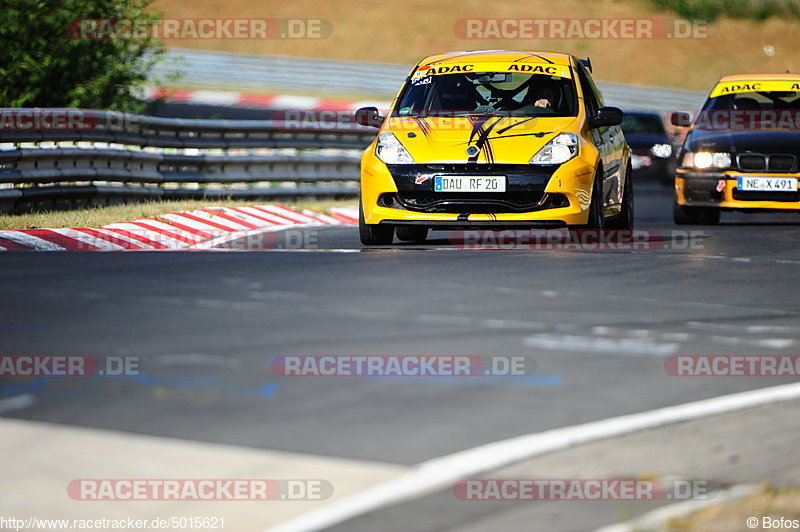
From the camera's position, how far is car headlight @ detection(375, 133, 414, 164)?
12.4m

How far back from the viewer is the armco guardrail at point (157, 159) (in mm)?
14672

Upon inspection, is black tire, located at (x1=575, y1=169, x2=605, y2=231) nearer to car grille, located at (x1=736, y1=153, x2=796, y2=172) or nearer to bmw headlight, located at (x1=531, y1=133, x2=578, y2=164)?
bmw headlight, located at (x1=531, y1=133, x2=578, y2=164)

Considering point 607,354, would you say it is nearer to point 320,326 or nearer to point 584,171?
point 320,326

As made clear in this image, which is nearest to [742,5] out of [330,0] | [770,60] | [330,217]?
[770,60]

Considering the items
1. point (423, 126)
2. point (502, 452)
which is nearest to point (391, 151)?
point (423, 126)

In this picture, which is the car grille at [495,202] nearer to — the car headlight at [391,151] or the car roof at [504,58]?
the car headlight at [391,151]

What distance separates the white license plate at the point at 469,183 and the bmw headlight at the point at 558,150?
0.35 meters

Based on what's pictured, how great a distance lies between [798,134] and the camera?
53.1 feet

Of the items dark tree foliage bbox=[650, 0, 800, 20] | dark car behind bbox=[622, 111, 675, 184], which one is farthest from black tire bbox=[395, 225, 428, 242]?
dark tree foliage bbox=[650, 0, 800, 20]

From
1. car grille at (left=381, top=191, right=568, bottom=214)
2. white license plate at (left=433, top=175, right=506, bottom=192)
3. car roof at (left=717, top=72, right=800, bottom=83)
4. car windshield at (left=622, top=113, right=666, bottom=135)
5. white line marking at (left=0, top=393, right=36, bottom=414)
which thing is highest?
car roof at (left=717, top=72, right=800, bottom=83)

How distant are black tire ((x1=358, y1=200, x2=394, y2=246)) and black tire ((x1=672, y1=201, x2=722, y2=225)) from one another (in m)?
4.92

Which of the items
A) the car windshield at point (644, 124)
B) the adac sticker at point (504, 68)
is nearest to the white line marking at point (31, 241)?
the adac sticker at point (504, 68)

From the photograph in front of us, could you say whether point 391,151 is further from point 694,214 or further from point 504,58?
point 694,214

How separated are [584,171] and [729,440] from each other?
7218mm
